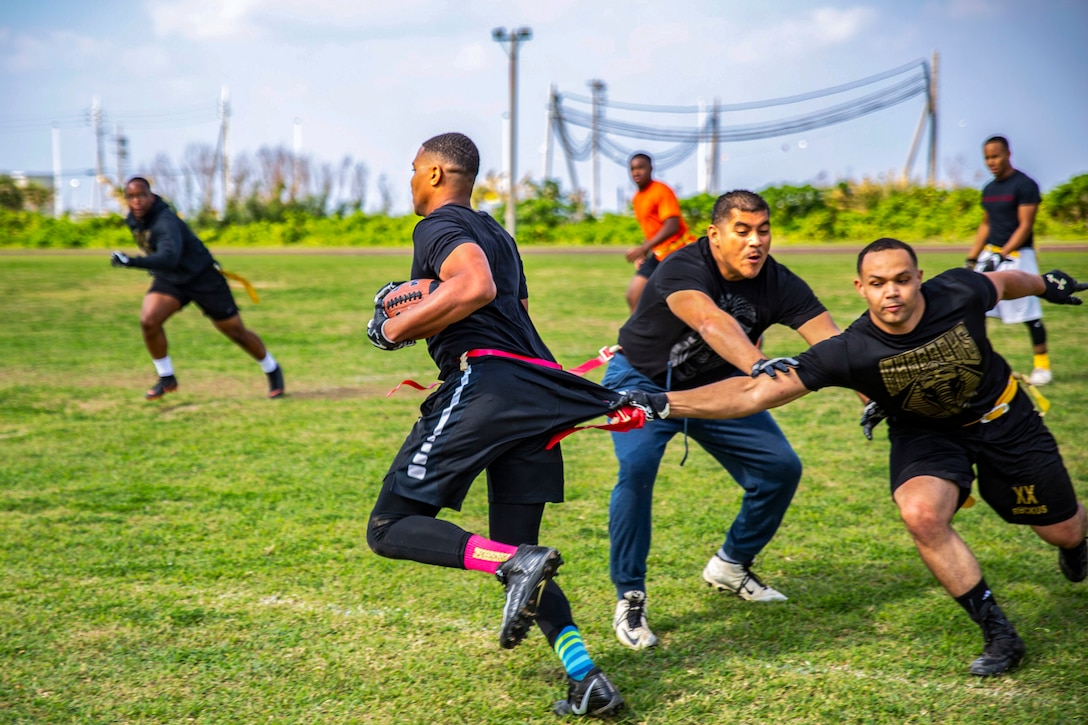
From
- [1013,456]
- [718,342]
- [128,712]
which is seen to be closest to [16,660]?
[128,712]

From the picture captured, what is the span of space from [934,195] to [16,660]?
111 ft

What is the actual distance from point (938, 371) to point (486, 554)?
6.32 ft

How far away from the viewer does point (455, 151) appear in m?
3.71

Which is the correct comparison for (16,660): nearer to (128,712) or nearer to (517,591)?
(128,712)

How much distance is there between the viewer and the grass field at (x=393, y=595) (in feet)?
12.3

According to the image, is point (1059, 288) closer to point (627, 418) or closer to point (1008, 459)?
point (1008, 459)

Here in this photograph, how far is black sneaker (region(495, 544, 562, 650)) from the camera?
3.24 metres

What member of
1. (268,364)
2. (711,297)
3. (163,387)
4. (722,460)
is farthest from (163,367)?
(711,297)

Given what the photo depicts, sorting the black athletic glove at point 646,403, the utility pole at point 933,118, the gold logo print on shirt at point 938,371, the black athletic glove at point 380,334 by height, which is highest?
the utility pole at point 933,118

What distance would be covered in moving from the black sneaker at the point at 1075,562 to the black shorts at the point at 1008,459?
26cm

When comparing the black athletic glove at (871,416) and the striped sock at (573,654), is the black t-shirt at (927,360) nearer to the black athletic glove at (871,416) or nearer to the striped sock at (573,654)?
the black athletic glove at (871,416)

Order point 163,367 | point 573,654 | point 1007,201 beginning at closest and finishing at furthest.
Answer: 1. point 573,654
2. point 163,367
3. point 1007,201

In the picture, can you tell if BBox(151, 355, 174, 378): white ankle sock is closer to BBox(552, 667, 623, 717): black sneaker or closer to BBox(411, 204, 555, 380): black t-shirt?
BBox(411, 204, 555, 380): black t-shirt

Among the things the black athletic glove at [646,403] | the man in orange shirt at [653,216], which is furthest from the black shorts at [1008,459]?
the man in orange shirt at [653,216]
